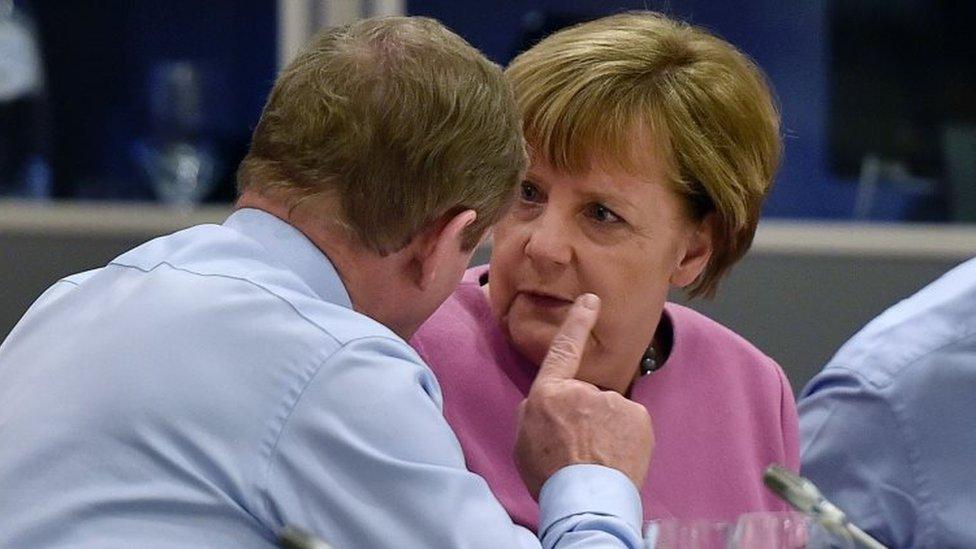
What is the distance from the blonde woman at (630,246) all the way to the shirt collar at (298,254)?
334mm

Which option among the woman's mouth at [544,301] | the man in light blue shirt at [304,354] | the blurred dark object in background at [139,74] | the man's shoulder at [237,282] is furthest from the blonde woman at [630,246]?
the blurred dark object in background at [139,74]

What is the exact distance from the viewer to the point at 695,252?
168 centimetres

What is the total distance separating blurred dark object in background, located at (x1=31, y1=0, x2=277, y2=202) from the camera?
3.46m

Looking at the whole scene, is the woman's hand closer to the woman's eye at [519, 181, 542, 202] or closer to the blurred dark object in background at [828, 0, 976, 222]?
the woman's eye at [519, 181, 542, 202]

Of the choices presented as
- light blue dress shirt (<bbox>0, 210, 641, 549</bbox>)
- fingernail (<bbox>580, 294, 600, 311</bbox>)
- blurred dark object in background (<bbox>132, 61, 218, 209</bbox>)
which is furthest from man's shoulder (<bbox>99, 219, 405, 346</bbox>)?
blurred dark object in background (<bbox>132, 61, 218, 209</bbox>)

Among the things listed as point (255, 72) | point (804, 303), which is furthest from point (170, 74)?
point (804, 303)

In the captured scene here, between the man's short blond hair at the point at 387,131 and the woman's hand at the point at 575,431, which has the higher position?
the man's short blond hair at the point at 387,131

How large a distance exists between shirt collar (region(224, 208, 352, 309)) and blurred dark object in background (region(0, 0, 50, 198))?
7.59ft

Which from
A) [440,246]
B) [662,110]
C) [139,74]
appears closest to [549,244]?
[662,110]

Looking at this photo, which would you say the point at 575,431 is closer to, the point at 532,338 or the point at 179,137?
the point at 532,338

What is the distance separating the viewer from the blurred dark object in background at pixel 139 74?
11.4ft

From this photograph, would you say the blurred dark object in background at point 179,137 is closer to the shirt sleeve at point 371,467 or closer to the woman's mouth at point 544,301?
the woman's mouth at point 544,301

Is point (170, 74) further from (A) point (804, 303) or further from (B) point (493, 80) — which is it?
Result: (B) point (493, 80)

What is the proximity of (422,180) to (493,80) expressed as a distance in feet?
0.38
